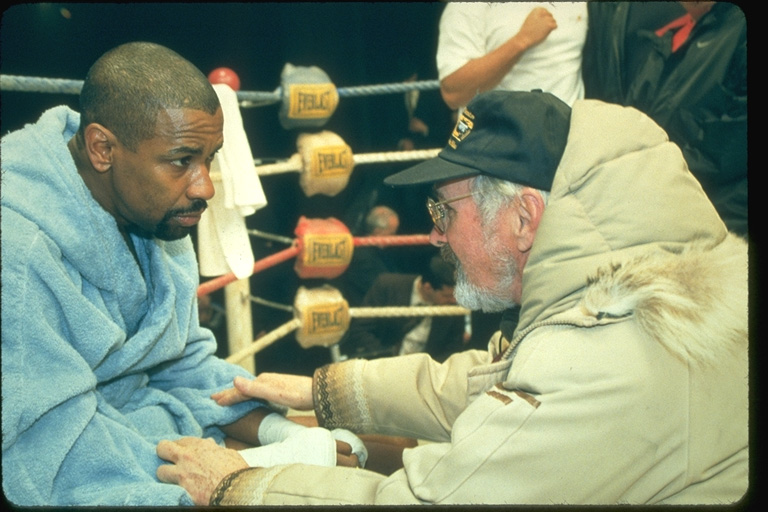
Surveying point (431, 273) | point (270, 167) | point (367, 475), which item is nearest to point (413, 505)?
point (367, 475)

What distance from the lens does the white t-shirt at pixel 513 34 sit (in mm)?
1949

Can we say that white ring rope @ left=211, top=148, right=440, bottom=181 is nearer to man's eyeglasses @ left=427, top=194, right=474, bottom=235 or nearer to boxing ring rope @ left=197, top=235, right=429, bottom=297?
boxing ring rope @ left=197, top=235, right=429, bottom=297

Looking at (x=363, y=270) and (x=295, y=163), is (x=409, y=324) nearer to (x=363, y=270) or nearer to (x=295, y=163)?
(x=363, y=270)

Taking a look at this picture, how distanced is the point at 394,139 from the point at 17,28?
2.15 metres

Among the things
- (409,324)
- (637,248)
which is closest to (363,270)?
(409,324)

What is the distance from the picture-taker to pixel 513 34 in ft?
6.36

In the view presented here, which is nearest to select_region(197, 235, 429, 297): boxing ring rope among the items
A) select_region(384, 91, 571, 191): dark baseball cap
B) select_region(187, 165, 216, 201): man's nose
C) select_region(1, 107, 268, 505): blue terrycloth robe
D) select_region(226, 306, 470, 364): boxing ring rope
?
select_region(226, 306, 470, 364): boxing ring rope

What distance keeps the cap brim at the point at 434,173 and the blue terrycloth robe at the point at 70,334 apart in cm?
50

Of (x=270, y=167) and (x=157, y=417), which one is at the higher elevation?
(x=270, y=167)

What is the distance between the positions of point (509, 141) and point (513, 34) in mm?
899

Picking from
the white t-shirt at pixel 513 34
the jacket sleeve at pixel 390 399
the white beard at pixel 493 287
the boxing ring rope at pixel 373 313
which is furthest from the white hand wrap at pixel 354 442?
the white t-shirt at pixel 513 34

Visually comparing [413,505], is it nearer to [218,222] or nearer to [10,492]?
[10,492]

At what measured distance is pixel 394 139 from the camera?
403 cm

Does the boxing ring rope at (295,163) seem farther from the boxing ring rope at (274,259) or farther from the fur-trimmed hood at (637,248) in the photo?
the fur-trimmed hood at (637,248)
